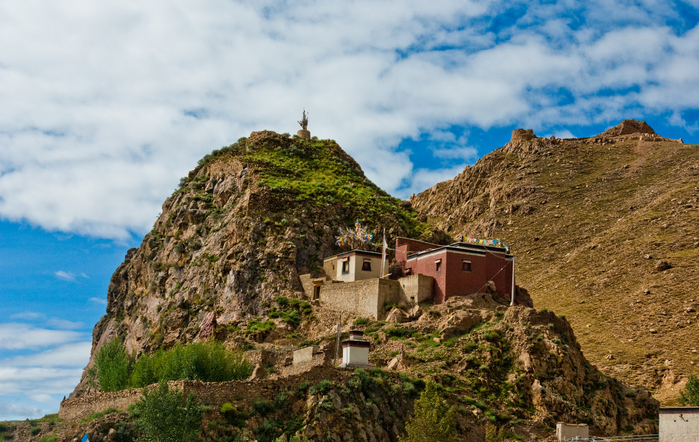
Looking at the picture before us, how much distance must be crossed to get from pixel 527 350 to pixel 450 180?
97.0 meters

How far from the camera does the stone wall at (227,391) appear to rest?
32031 millimetres

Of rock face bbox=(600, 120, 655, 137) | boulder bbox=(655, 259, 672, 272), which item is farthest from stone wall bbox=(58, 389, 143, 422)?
rock face bbox=(600, 120, 655, 137)

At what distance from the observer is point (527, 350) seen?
135ft

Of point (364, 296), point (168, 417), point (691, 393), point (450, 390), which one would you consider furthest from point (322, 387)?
point (691, 393)

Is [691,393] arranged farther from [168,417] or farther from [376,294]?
[168,417]

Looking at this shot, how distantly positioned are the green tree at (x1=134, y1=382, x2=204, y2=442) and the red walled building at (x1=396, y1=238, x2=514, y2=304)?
22.2m

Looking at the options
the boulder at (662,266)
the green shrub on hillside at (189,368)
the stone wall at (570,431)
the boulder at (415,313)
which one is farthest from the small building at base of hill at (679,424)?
the boulder at (662,266)

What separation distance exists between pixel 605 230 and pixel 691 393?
147 feet

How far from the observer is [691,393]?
5044 cm

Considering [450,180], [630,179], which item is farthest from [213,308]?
[450,180]

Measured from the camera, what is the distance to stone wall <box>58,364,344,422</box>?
105ft

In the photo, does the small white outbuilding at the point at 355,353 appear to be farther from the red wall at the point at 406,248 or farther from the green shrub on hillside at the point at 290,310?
the red wall at the point at 406,248

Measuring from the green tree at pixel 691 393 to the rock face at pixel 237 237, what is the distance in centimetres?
2515

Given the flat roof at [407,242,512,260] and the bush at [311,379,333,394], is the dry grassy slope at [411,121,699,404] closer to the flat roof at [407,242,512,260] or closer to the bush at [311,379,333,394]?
the flat roof at [407,242,512,260]
